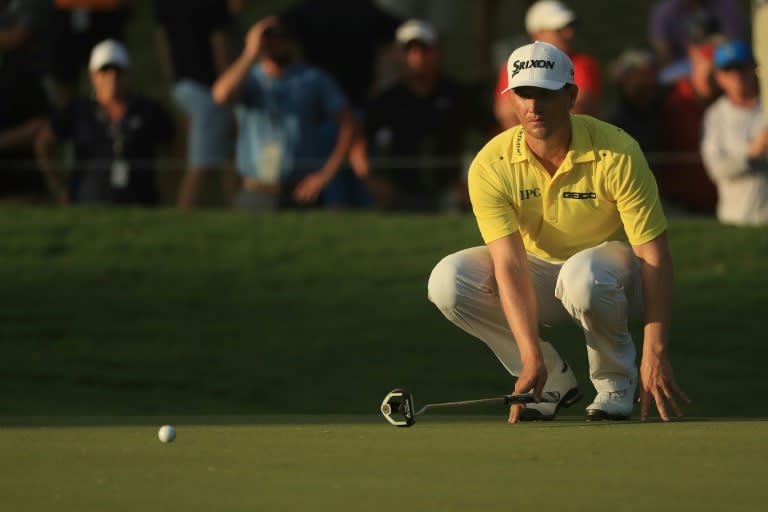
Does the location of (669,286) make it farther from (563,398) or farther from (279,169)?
(279,169)

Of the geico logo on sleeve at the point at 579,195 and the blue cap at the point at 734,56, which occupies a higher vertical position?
the blue cap at the point at 734,56

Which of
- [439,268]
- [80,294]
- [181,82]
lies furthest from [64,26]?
[439,268]

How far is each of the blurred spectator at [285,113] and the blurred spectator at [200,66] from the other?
18cm

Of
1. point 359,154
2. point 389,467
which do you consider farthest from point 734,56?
point 389,467

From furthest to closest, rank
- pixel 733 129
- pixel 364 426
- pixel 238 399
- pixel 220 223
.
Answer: pixel 220 223
pixel 733 129
pixel 238 399
pixel 364 426

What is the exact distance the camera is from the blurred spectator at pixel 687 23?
46.8 ft

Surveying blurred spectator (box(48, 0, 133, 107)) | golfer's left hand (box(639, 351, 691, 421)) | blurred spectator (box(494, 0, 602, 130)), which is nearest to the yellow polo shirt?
golfer's left hand (box(639, 351, 691, 421))

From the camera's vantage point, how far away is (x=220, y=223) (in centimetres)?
1312

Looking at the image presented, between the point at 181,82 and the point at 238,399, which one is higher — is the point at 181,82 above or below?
above

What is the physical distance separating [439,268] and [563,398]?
0.70 m

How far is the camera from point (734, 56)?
12375 millimetres

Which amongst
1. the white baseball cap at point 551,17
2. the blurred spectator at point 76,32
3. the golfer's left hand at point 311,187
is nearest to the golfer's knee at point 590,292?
the white baseball cap at point 551,17

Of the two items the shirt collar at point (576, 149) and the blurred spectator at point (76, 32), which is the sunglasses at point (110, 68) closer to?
the blurred spectator at point (76, 32)

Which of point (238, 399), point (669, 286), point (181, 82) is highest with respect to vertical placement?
point (181, 82)
